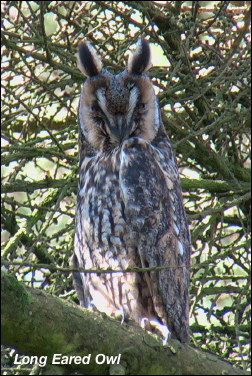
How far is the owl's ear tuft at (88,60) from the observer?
11.0ft

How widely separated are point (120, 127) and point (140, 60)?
37 cm

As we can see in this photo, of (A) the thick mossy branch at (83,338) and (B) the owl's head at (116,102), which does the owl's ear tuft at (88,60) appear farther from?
(A) the thick mossy branch at (83,338)

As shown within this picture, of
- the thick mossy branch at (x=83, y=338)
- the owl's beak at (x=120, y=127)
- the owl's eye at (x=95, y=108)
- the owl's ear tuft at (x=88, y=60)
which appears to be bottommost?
the thick mossy branch at (x=83, y=338)

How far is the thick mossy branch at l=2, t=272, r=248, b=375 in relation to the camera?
176 centimetres

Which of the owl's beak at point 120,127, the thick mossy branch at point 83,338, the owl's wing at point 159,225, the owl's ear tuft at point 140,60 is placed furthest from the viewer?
the owl's ear tuft at point 140,60

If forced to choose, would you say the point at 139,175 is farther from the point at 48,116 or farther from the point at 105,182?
the point at 48,116

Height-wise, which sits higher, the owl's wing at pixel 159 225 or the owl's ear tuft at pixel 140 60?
the owl's ear tuft at pixel 140 60

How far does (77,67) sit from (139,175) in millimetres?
822

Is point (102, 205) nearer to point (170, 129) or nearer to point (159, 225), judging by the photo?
point (159, 225)

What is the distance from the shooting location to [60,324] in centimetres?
183

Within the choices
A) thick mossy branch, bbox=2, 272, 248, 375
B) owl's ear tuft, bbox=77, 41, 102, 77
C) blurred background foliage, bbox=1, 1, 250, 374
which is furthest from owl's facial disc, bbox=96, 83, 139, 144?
thick mossy branch, bbox=2, 272, 248, 375

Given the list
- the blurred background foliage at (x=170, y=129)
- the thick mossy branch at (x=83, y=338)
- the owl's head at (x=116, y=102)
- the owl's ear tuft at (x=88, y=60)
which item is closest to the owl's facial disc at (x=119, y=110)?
the owl's head at (x=116, y=102)

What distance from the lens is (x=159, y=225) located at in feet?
10.5

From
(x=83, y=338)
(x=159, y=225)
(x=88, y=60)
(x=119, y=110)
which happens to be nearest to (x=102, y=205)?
(x=159, y=225)
